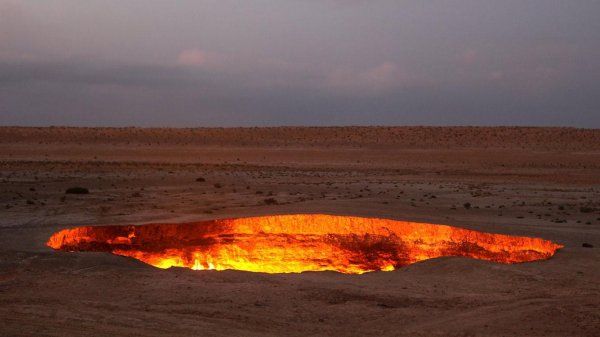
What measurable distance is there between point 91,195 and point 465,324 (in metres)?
17.4

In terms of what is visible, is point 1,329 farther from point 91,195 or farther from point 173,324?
point 91,195

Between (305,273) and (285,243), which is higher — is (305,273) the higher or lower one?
the higher one

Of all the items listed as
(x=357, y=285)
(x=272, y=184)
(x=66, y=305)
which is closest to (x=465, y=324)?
(x=357, y=285)

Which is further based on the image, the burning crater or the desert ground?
the burning crater

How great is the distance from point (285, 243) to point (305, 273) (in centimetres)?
443

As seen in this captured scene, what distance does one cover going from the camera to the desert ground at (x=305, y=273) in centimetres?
773

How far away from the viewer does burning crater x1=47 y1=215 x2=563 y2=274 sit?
1476 centimetres

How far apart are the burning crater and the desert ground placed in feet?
2.05

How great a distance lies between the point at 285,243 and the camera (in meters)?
15.7

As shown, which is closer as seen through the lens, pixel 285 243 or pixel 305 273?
pixel 305 273

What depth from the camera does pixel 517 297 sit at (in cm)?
906

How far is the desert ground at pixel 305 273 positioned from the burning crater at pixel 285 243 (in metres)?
0.62

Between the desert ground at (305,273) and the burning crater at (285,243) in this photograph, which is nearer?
the desert ground at (305,273)

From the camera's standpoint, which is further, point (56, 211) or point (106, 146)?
point (106, 146)
